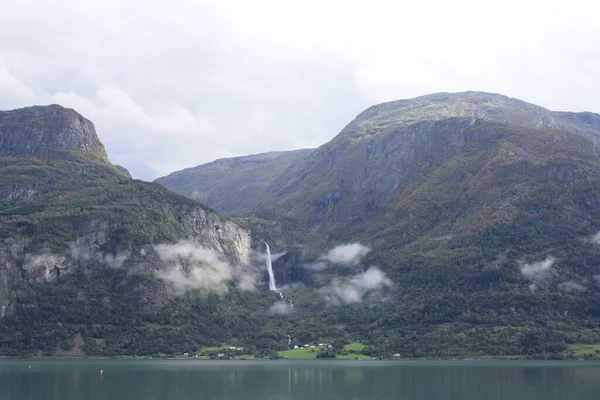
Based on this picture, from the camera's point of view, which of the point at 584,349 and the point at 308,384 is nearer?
the point at 308,384

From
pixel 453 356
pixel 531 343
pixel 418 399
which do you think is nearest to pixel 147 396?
pixel 418 399

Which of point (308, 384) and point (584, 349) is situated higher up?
point (584, 349)

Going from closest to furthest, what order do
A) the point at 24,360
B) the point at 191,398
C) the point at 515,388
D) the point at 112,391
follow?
the point at 191,398
the point at 112,391
the point at 515,388
the point at 24,360

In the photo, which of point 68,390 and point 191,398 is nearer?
point 191,398

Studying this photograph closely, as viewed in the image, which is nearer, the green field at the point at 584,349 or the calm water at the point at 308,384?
the calm water at the point at 308,384

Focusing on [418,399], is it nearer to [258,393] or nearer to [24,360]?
[258,393]
